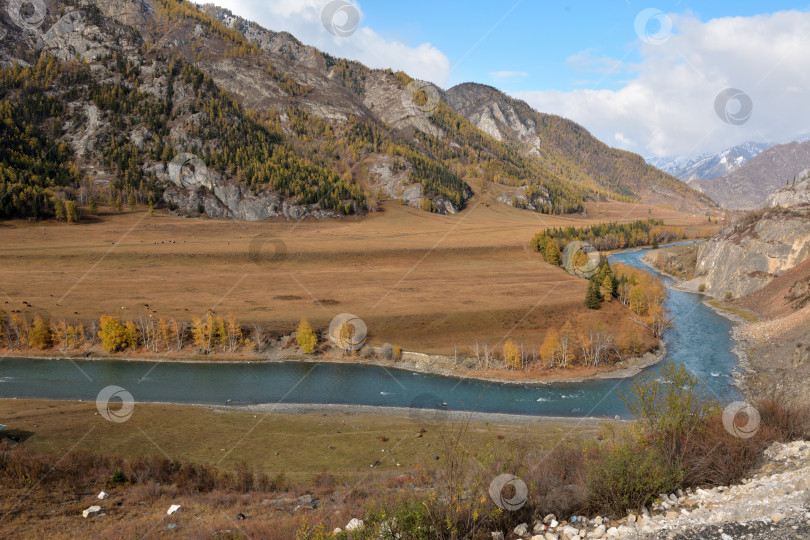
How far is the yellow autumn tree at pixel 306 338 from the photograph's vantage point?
65.4 meters

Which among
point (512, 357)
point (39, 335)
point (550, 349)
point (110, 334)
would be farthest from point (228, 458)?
point (39, 335)

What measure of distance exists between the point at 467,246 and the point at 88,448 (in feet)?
351

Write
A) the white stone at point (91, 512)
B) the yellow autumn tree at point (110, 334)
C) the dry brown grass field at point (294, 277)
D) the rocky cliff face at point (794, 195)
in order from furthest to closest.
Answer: the rocky cliff face at point (794, 195) < the dry brown grass field at point (294, 277) < the yellow autumn tree at point (110, 334) < the white stone at point (91, 512)

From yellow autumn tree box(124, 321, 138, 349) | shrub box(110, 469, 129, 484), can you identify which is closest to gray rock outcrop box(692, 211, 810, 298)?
shrub box(110, 469, 129, 484)

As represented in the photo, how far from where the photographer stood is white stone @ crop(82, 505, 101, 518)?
1808 centimetres

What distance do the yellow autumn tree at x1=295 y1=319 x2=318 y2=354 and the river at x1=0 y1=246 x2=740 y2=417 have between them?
2547 millimetres

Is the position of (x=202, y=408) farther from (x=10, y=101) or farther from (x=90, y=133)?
(x=10, y=101)

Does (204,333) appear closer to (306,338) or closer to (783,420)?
(306,338)

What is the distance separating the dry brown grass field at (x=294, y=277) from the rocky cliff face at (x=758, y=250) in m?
29.9

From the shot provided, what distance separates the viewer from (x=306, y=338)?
6562 centimetres

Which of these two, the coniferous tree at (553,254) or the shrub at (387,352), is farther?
the coniferous tree at (553,254)

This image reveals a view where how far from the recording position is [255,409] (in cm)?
4894

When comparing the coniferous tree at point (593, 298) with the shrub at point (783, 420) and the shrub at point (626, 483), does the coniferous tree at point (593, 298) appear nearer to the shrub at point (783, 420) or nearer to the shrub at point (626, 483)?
the shrub at point (783, 420)

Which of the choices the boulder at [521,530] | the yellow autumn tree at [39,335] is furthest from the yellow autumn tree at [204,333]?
the boulder at [521,530]
